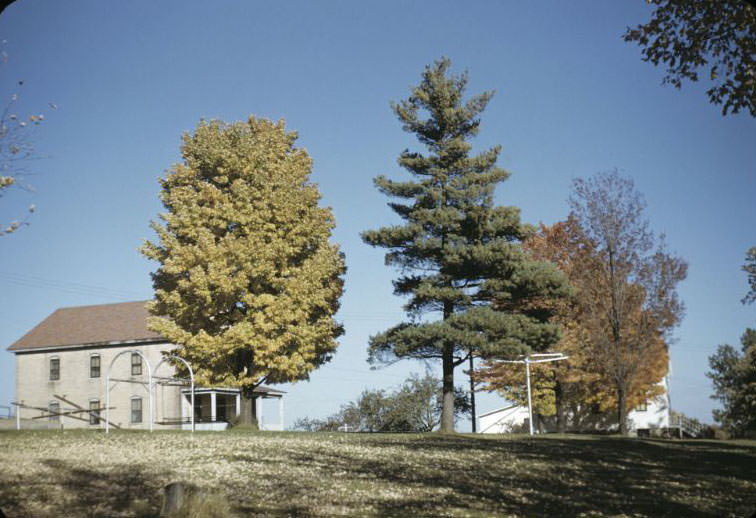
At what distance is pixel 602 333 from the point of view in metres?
33.5

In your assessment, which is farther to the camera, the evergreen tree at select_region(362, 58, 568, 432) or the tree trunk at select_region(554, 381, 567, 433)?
the tree trunk at select_region(554, 381, 567, 433)

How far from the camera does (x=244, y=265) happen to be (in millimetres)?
32469

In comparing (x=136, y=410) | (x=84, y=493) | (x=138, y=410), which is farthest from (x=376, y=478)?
(x=136, y=410)

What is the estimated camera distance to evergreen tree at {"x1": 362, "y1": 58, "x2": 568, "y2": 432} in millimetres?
34031

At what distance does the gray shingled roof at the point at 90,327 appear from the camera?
55312mm

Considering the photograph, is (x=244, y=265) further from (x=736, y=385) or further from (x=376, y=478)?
(x=736, y=385)

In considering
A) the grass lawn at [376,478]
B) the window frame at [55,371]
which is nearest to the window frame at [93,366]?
the window frame at [55,371]

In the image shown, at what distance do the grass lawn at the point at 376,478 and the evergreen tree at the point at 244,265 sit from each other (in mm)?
9561

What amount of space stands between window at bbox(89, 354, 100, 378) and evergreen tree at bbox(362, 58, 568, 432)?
96.2ft

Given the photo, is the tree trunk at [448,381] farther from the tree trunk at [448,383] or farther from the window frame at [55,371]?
the window frame at [55,371]

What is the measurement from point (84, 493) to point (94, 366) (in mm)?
45344

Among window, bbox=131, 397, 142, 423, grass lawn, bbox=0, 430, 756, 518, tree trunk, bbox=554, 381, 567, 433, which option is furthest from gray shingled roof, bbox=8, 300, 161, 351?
grass lawn, bbox=0, 430, 756, 518

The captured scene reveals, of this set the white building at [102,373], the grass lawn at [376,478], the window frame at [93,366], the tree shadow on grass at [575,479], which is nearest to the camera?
the grass lawn at [376,478]

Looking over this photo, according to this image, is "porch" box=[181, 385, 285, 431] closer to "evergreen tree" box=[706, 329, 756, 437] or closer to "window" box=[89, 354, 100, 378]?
"window" box=[89, 354, 100, 378]
